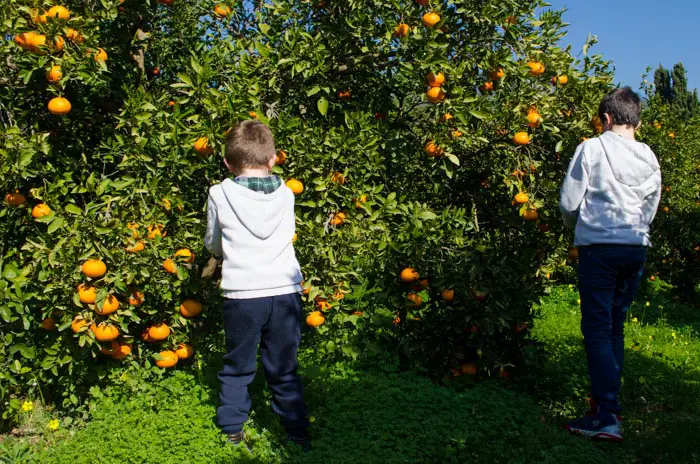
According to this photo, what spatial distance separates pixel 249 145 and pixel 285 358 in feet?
3.33

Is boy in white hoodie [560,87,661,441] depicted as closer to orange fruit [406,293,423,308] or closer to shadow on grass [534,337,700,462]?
shadow on grass [534,337,700,462]

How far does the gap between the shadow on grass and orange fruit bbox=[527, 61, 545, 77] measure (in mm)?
1870

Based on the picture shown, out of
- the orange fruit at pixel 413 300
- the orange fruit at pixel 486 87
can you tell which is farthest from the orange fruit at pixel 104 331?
the orange fruit at pixel 486 87

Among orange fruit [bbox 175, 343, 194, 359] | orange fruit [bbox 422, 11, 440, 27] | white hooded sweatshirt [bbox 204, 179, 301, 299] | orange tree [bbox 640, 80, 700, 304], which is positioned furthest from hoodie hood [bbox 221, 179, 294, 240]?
orange tree [bbox 640, 80, 700, 304]

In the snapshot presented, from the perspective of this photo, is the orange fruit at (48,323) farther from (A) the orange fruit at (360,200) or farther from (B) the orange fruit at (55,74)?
(A) the orange fruit at (360,200)

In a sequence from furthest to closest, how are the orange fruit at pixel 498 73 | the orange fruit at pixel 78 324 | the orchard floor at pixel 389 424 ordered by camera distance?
the orange fruit at pixel 498 73
the orange fruit at pixel 78 324
the orchard floor at pixel 389 424

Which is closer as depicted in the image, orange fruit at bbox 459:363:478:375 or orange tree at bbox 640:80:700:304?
orange fruit at bbox 459:363:478:375

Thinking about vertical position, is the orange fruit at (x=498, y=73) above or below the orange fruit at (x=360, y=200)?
above

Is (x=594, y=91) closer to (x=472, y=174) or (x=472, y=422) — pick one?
(x=472, y=174)

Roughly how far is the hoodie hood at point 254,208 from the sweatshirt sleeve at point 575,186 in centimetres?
149

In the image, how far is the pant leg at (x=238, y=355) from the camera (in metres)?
2.87

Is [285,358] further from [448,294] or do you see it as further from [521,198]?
[521,198]

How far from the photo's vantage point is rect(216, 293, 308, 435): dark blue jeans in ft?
9.46

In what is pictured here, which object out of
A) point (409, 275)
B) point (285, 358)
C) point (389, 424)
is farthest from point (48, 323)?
point (409, 275)
